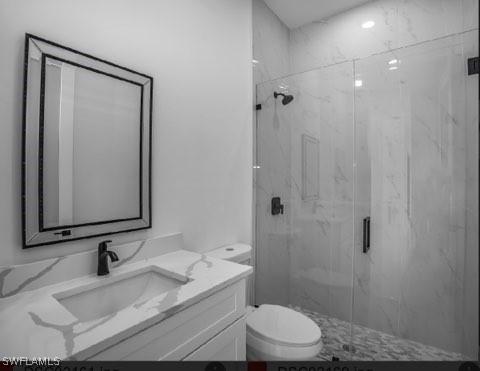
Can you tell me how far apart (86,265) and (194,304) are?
0.55 meters

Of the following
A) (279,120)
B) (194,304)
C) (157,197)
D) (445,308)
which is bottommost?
(445,308)

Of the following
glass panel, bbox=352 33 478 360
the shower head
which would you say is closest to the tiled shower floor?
glass panel, bbox=352 33 478 360

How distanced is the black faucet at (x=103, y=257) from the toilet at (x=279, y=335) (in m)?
0.71

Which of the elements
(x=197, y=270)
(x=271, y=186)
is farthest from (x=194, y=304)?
(x=271, y=186)

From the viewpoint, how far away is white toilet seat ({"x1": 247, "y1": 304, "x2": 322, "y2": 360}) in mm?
1395

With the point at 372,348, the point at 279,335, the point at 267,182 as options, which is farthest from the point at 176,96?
the point at 372,348

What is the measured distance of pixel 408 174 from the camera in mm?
2016

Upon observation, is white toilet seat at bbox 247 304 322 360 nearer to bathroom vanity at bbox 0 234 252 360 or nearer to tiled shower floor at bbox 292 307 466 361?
bathroom vanity at bbox 0 234 252 360

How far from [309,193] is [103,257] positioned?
1686 millimetres

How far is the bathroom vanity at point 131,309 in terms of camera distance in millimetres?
798

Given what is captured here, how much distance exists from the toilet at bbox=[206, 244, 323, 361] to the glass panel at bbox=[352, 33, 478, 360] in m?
0.72

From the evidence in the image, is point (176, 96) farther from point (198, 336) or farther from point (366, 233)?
point (366, 233)

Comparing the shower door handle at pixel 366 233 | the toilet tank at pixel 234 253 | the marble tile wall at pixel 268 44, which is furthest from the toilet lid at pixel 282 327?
the marble tile wall at pixel 268 44

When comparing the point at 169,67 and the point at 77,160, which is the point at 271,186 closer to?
the point at 169,67
